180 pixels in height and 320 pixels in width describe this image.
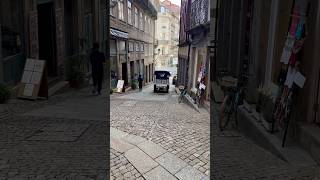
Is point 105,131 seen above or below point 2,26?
below

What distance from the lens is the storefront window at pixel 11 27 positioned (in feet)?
33.5

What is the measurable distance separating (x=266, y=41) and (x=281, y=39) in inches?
41.7

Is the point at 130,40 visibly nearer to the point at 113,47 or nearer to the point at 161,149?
the point at 113,47

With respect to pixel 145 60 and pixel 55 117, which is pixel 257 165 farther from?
pixel 145 60

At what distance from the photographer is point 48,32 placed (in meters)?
14.5

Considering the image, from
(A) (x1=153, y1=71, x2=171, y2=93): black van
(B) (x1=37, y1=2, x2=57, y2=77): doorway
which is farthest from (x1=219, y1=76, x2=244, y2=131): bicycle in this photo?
(A) (x1=153, y1=71, x2=171, y2=93): black van

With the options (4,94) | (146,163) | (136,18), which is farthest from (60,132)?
(136,18)

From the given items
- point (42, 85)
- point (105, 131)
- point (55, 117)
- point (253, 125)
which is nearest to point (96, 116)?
point (55, 117)

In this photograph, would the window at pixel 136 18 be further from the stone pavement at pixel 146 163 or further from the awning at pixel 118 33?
the stone pavement at pixel 146 163

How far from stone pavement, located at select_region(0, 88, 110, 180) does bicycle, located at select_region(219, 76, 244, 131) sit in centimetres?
225

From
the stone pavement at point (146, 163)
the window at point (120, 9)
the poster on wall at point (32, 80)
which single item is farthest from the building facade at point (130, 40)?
the stone pavement at point (146, 163)

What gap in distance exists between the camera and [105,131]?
6.95m

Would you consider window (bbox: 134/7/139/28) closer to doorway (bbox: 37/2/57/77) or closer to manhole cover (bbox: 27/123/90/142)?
doorway (bbox: 37/2/57/77)

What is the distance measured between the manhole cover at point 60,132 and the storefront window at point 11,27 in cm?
411
